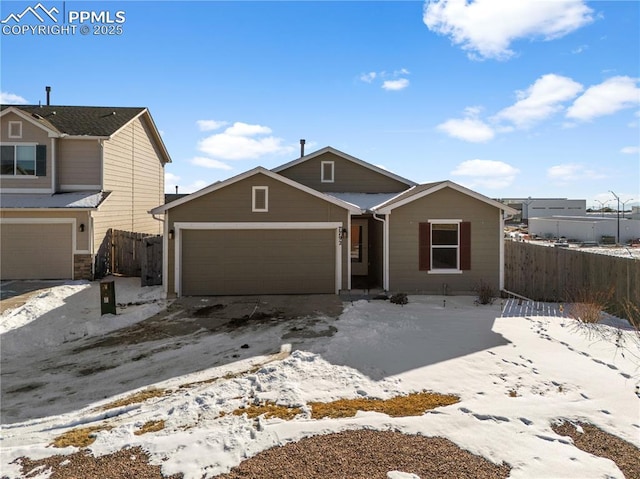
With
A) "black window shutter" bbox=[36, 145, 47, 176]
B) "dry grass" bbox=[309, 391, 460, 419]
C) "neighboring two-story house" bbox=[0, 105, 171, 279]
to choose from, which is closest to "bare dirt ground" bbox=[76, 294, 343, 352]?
"dry grass" bbox=[309, 391, 460, 419]

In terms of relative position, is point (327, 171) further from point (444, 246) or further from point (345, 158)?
point (444, 246)

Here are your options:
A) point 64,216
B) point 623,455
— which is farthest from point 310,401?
point 64,216

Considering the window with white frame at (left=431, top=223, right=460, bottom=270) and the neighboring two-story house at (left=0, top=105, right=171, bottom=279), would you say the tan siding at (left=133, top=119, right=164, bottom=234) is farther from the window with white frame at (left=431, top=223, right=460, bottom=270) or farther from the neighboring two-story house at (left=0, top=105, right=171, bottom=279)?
the window with white frame at (left=431, top=223, right=460, bottom=270)

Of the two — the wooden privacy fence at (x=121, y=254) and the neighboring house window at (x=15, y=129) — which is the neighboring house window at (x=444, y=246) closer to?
the wooden privacy fence at (x=121, y=254)

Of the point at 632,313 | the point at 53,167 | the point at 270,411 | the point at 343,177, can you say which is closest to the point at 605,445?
the point at 270,411

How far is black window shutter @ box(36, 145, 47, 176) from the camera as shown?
17.1 m

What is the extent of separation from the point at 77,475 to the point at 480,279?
12.5m

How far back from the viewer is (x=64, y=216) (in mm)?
16016

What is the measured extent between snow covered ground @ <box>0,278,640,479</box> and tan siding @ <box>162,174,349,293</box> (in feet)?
11.6

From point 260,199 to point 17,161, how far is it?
1123cm

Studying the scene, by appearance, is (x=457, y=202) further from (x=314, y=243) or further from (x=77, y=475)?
(x=77, y=475)

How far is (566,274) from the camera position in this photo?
43.1 ft

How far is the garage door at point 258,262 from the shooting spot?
1344cm

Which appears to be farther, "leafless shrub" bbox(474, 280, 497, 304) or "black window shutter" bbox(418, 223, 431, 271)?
"black window shutter" bbox(418, 223, 431, 271)
